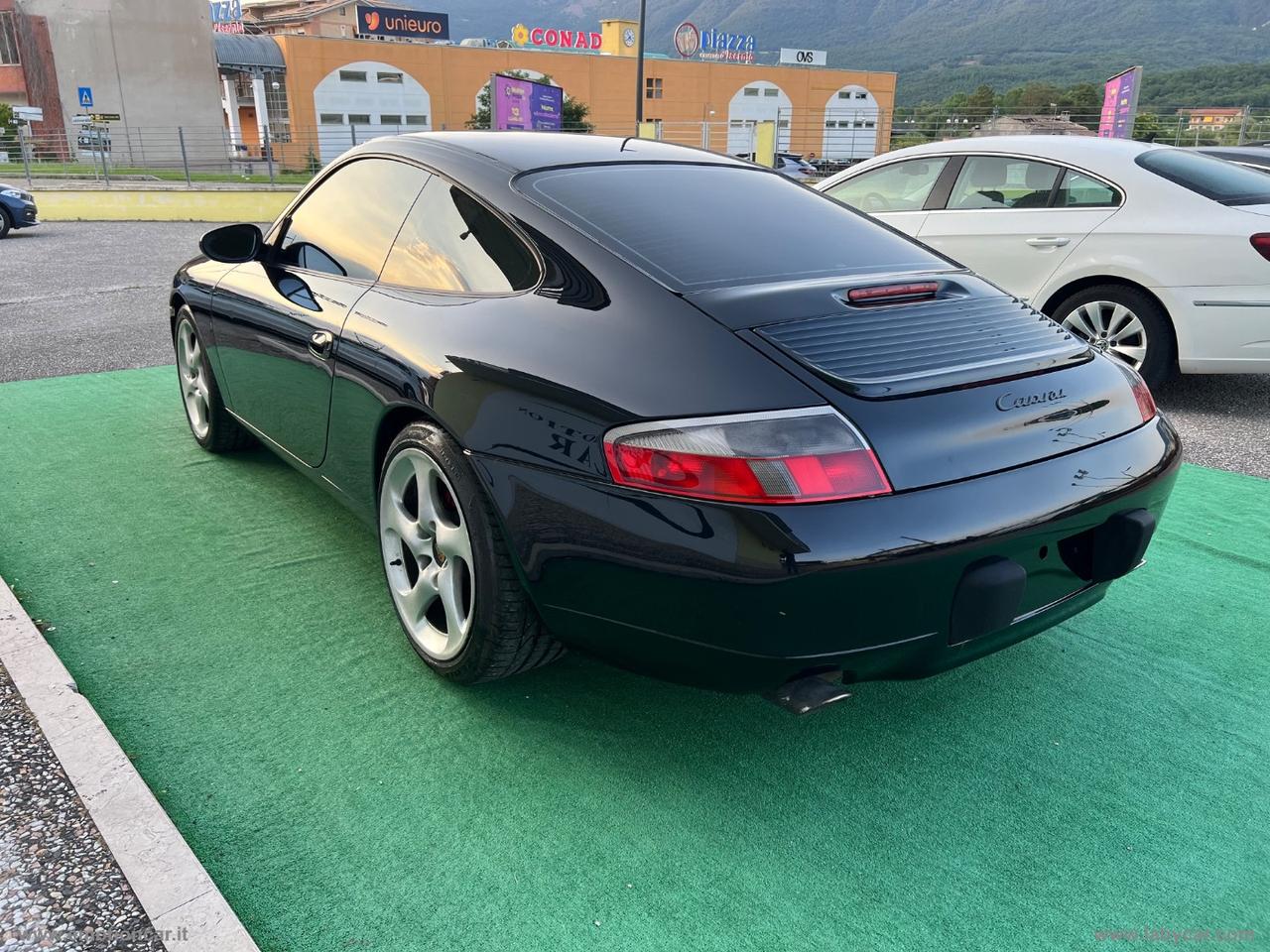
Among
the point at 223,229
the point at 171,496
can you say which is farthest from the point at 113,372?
the point at 223,229

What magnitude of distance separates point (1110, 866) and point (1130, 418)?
3.47 feet

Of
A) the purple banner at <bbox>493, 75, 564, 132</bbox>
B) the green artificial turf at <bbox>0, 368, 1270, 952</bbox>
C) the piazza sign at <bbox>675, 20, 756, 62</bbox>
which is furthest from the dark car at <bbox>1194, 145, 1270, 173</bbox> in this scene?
the piazza sign at <bbox>675, 20, 756, 62</bbox>

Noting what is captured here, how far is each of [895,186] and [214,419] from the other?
4519 mm

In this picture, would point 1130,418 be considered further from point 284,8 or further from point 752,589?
point 284,8

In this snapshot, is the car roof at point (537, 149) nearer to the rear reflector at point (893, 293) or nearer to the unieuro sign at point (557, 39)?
the rear reflector at point (893, 293)

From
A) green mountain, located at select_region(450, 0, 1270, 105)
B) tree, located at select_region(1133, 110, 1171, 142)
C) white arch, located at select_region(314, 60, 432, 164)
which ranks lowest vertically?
tree, located at select_region(1133, 110, 1171, 142)

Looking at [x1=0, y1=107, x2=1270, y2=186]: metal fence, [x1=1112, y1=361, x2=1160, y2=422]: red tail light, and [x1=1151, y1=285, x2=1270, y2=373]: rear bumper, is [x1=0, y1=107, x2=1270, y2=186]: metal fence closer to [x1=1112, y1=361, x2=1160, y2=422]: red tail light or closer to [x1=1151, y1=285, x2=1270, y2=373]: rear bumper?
[x1=1151, y1=285, x2=1270, y2=373]: rear bumper

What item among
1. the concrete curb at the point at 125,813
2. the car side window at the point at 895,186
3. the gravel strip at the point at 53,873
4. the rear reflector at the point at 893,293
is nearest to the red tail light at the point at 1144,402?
the rear reflector at the point at 893,293

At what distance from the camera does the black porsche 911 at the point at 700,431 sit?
1928mm

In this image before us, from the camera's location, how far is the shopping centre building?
58031 millimetres

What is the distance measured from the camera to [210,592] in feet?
10.5

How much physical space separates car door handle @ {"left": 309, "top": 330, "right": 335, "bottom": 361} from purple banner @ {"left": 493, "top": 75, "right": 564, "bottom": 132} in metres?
14.2

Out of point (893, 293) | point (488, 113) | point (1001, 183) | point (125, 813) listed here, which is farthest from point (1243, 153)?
point (488, 113)

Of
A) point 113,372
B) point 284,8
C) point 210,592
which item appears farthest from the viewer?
point 284,8
